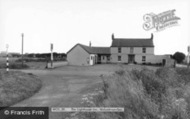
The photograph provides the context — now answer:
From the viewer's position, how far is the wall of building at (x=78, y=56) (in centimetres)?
3055

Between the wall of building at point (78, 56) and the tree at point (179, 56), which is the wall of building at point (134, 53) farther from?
the wall of building at point (78, 56)

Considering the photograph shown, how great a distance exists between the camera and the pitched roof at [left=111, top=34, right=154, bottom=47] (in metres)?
36.7

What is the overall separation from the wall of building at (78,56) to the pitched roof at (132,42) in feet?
34.7

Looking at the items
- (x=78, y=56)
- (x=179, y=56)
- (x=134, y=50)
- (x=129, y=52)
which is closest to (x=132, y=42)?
(x=134, y=50)

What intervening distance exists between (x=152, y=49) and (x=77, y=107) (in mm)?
34792

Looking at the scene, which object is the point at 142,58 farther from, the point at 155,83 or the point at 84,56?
the point at 155,83

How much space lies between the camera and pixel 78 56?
30781 millimetres

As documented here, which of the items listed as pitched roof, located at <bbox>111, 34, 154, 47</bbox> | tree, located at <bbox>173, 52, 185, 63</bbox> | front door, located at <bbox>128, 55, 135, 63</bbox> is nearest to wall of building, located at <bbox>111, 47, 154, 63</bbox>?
front door, located at <bbox>128, 55, 135, 63</bbox>

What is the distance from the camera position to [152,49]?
35.8m

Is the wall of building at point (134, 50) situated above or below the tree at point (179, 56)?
above

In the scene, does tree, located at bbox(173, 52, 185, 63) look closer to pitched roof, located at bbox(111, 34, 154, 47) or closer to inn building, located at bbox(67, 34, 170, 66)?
inn building, located at bbox(67, 34, 170, 66)

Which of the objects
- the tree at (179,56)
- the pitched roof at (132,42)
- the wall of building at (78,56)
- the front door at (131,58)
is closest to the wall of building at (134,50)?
the pitched roof at (132,42)

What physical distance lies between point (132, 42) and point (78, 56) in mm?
15788

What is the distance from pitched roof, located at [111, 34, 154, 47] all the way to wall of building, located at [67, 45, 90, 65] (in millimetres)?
10584
